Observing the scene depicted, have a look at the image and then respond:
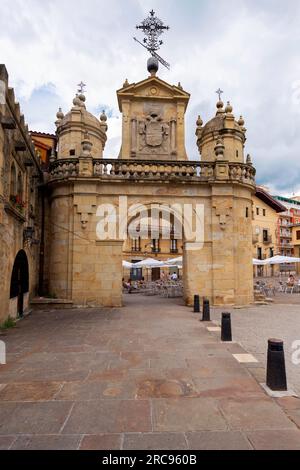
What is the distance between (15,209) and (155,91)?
1031 centimetres

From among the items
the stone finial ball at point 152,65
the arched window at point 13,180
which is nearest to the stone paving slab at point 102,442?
the arched window at point 13,180

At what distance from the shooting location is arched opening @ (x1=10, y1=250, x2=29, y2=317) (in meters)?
9.05

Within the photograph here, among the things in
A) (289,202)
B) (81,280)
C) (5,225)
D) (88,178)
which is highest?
(289,202)

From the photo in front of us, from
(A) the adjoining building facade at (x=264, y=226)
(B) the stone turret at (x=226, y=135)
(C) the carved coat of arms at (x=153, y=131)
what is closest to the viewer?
(C) the carved coat of arms at (x=153, y=131)

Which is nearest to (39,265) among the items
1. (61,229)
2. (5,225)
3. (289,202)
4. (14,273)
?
(61,229)

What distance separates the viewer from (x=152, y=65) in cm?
1622

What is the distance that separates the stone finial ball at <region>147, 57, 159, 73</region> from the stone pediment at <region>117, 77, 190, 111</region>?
74.2 inches

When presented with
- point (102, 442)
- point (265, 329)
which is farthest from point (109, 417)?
point (265, 329)

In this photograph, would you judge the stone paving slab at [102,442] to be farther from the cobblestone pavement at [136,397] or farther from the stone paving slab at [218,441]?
the stone paving slab at [218,441]

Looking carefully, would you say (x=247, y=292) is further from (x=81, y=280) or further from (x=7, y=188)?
(x=7, y=188)

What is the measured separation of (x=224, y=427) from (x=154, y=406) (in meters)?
0.90

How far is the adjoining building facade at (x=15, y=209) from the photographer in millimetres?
7520

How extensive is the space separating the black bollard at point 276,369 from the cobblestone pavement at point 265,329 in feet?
0.94
